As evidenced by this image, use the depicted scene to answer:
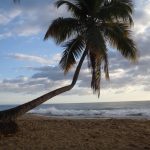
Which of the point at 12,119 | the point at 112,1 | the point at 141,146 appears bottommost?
the point at 141,146

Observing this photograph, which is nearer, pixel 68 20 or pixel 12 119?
pixel 12 119

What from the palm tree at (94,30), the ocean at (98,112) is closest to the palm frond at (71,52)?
the palm tree at (94,30)

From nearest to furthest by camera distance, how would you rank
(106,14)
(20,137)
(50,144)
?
(50,144), (20,137), (106,14)

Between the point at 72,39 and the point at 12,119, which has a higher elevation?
the point at 72,39

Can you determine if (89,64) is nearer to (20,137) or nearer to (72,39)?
(72,39)

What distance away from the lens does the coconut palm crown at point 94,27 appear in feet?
47.3

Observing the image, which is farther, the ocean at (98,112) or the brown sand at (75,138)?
the ocean at (98,112)

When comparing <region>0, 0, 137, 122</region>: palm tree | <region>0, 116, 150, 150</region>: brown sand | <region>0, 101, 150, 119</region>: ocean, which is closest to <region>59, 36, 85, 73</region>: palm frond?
<region>0, 0, 137, 122</region>: palm tree

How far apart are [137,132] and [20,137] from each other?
4.73 meters

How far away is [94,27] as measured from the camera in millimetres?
13938

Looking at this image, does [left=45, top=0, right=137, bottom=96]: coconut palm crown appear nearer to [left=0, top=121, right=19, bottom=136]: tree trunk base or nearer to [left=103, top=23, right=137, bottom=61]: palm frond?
[left=103, top=23, right=137, bottom=61]: palm frond

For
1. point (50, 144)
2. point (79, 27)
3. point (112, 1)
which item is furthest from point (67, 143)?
point (112, 1)

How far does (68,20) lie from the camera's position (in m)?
14.6

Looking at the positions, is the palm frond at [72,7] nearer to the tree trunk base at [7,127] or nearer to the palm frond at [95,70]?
the palm frond at [95,70]
